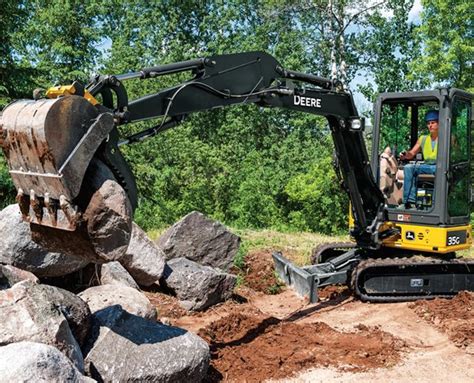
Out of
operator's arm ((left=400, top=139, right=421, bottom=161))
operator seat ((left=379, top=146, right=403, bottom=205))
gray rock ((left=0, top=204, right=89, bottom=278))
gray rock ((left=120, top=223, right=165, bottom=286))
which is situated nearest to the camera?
gray rock ((left=0, top=204, right=89, bottom=278))

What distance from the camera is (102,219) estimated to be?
14.6ft

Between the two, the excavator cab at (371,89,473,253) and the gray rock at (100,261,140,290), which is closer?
the gray rock at (100,261,140,290)

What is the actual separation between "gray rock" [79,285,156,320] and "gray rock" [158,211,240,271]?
2763 millimetres

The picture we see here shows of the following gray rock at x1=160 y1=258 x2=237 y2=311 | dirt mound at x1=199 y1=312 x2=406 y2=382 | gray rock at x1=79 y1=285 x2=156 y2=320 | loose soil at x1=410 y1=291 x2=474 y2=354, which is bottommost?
loose soil at x1=410 y1=291 x2=474 y2=354

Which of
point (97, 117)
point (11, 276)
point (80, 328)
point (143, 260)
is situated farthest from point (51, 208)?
point (143, 260)

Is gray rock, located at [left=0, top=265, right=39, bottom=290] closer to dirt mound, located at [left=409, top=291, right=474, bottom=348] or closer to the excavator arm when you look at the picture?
the excavator arm

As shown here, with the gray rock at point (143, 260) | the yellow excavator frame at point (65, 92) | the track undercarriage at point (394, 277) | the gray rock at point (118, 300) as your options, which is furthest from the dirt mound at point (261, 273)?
the yellow excavator frame at point (65, 92)

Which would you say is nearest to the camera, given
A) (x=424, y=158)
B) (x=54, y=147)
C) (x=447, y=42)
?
(x=54, y=147)

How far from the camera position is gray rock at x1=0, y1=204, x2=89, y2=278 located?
20.7ft

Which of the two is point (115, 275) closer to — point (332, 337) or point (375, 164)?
point (332, 337)

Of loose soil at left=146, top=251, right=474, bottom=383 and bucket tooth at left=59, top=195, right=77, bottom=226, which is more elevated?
bucket tooth at left=59, top=195, right=77, bottom=226

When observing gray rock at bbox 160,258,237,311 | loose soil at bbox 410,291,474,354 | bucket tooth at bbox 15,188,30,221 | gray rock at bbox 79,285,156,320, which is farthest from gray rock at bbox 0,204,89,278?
loose soil at bbox 410,291,474,354

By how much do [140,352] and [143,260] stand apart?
3011 millimetres

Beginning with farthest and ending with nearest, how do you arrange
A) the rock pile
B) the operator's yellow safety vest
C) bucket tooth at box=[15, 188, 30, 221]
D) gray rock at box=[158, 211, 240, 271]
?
gray rock at box=[158, 211, 240, 271], the operator's yellow safety vest, bucket tooth at box=[15, 188, 30, 221], the rock pile
